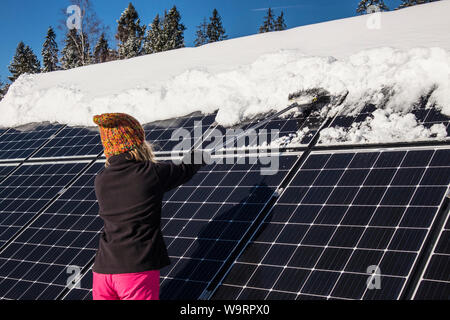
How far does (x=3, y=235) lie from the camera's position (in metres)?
7.10

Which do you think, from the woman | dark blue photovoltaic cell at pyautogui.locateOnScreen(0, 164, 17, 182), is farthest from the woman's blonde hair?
dark blue photovoltaic cell at pyautogui.locateOnScreen(0, 164, 17, 182)

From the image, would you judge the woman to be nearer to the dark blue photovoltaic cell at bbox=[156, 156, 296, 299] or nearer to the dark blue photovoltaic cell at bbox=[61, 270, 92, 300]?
the dark blue photovoltaic cell at bbox=[156, 156, 296, 299]

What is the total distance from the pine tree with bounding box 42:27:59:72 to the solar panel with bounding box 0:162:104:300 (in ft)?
253

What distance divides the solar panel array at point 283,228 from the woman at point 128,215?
108 centimetres

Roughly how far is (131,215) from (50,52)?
84.9 m

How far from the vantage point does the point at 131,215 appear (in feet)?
12.5

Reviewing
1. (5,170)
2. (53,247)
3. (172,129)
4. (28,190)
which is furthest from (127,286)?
(5,170)

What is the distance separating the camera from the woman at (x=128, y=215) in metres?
3.76

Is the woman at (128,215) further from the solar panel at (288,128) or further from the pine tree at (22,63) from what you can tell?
the pine tree at (22,63)

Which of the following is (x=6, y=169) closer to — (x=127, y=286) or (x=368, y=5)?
(x=127, y=286)

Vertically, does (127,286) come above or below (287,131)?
below

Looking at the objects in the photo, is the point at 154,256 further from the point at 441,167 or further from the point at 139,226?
the point at 441,167

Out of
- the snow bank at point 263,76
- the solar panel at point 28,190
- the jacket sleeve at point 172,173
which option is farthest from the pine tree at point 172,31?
the jacket sleeve at point 172,173

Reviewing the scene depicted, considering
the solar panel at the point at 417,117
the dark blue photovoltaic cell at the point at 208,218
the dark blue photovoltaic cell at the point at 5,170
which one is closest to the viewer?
the dark blue photovoltaic cell at the point at 208,218
